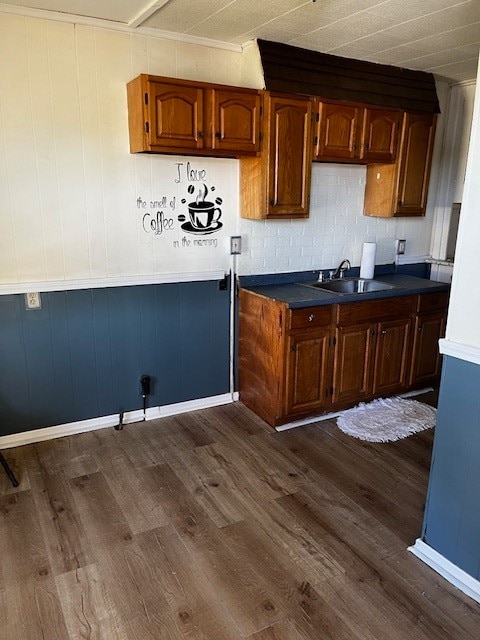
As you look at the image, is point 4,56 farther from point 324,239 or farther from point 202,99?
point 324,239

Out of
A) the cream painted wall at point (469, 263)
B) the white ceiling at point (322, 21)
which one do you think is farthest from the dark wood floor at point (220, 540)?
the white ceiling at point (322, 21)

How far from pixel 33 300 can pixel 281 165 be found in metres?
1.79

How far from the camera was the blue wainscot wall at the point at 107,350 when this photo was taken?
9.87ft

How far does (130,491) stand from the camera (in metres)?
2.65

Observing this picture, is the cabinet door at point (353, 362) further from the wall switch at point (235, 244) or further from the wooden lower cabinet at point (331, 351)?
the wall switch at point (235, 244)

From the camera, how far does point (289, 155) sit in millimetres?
3252

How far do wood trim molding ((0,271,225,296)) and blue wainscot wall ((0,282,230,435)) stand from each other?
0.04 m

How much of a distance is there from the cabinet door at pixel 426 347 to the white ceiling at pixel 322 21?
1859 millimetres

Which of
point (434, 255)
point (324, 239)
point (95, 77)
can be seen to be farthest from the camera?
point (434, 255)

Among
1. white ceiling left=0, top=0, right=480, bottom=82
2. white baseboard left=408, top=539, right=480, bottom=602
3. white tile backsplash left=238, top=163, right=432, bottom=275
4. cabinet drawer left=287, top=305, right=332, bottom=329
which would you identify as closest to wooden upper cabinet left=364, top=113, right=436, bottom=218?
white tile backsplash left=238, top=163, right=432, bottom=275

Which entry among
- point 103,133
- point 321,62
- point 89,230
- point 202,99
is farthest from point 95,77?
point 321,62

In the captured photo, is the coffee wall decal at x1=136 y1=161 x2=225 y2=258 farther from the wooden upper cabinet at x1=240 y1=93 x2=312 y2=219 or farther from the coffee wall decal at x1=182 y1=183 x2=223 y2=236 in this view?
the wooden upper cabinet at x1=240 y1=93 x2=312 y2=219

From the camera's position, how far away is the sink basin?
379 centimetres

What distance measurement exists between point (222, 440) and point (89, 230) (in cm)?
158
